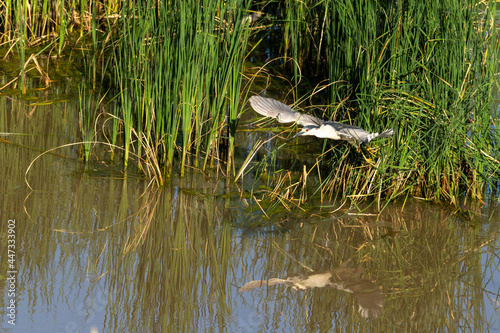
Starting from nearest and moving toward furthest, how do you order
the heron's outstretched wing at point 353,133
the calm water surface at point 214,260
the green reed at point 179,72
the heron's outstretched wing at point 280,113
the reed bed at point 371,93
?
the calm water surface at point 214,260, the heron's outstretched wing at point 353,133, the heron's outstretched wing at point 280,113, the reed bed at point 371,93, the green reed at point 179,72

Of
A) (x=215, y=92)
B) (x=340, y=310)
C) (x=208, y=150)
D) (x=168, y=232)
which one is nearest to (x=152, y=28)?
(x=215, y=92)

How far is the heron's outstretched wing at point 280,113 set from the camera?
344 cm

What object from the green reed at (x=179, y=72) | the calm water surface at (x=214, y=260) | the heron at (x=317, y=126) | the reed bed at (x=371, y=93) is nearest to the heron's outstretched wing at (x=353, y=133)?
the heron at (x=317, y=126)

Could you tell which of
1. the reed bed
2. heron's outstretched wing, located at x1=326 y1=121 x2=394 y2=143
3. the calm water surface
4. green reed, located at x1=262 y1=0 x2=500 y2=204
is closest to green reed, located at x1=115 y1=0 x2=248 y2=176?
the reed bed

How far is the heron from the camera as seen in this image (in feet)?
10.8

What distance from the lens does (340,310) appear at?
2.71 m

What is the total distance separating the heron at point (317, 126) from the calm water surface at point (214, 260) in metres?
0.46

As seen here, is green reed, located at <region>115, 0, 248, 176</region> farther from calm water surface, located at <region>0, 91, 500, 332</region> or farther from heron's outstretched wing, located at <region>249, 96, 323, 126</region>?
heron's outstretched wing, located at <region>249, 96, 323, 126</region>

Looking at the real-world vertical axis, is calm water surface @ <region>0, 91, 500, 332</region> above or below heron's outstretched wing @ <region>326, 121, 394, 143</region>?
below

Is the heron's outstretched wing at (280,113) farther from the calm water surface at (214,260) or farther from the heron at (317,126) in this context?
the calm water surface at (214,260)

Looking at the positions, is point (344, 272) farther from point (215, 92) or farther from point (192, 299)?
point (215, 92)

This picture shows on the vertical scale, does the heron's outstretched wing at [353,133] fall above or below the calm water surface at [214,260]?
above

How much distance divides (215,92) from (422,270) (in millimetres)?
1595

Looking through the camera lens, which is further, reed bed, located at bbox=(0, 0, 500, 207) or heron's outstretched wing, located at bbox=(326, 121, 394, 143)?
reed bed, located at bbox=(0, 0, 500, 207)
